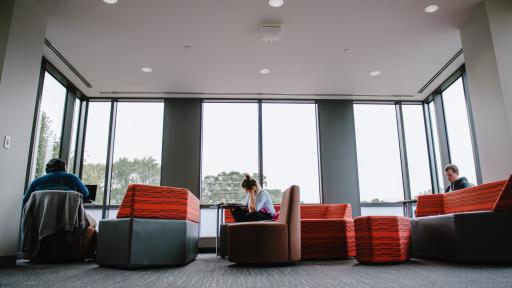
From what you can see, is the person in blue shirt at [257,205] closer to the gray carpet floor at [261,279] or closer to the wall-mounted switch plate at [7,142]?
the gray carpet floor at [261,279]

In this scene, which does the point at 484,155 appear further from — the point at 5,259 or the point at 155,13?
the point at 5,259

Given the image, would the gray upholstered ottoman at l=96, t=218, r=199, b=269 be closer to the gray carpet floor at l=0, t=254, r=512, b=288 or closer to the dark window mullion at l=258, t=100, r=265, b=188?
the gray carpet floor at l=0, t=254, r=512, b=288

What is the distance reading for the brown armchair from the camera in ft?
11.7

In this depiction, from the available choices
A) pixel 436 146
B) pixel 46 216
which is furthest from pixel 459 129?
pixel 46 216

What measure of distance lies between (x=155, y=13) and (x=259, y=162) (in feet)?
12.1

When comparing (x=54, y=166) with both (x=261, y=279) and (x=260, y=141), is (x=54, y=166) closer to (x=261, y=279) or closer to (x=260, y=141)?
(x=261, y=279)

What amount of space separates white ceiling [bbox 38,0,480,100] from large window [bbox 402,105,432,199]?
23.2 inches

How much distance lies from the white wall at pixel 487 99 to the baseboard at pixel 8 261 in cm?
557

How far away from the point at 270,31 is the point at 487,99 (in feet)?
9.58

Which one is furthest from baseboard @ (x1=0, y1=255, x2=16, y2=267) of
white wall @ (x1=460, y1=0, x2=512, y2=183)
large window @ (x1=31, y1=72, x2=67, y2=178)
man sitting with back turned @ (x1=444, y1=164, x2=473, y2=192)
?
white wall @ (x1=460, y1=0, x2=512, y2=183)

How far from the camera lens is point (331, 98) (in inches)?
302

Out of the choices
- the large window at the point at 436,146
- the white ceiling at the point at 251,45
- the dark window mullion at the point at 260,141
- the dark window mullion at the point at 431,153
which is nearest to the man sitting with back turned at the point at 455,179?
the white ceiling at the point at 251,45

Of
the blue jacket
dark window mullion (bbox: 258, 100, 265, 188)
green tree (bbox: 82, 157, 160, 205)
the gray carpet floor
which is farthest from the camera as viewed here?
dark window mullion (bbox: 258, 100, 265, 188)

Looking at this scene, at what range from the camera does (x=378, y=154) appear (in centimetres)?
768
